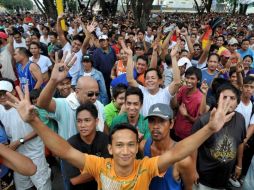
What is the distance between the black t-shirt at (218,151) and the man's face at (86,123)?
103 centimetres

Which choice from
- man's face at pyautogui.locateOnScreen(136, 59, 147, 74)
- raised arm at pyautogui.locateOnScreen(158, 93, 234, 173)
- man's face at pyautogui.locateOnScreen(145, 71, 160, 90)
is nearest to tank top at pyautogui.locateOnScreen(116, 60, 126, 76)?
man's face at pyautogui.locateOnScreen(136, 59, 147, 74)

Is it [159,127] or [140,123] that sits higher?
[159,127]

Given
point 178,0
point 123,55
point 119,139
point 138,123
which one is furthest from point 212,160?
point 178,0

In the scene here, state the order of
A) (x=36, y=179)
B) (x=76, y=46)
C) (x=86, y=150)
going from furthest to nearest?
(x=76, y=46) → (x=36, y=179) → (x=86, y=150)

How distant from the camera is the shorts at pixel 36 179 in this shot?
3.43 meters

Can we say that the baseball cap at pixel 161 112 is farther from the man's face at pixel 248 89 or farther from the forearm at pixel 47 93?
the man's face at pixel 248 89

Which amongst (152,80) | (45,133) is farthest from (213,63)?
(45,133)

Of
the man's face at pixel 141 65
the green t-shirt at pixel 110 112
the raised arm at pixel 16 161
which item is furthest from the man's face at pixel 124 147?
the man's face at pixel 141 65

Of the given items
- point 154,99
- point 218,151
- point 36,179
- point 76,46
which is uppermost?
point 76,46

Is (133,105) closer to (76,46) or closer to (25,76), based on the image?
(25,76)

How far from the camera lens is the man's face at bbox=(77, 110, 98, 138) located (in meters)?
2.67

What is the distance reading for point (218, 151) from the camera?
2.97m

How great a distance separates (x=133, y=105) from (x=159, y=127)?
2.44 feet

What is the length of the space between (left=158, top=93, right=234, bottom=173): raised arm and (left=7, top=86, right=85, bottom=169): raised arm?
2.01ft
